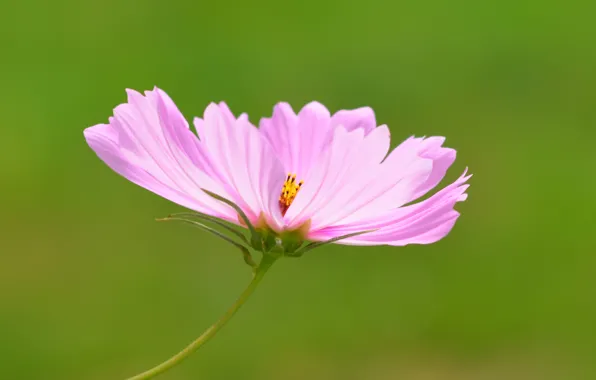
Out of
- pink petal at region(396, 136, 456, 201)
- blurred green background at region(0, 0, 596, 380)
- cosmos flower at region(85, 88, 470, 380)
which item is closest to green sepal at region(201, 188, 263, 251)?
cosmos flower at region(85, 88, 470, 380)

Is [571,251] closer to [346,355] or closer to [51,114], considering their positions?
[346,355]

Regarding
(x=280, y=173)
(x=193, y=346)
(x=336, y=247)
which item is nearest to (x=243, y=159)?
(x=280, y=173)

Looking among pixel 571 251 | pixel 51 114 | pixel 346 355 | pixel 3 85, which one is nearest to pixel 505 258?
pixel 571 251

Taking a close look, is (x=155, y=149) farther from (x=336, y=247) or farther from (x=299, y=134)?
(x=336, y=247)

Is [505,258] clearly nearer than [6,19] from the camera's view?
Yes

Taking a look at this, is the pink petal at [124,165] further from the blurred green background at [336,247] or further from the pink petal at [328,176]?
the blurred green background at [336,247]

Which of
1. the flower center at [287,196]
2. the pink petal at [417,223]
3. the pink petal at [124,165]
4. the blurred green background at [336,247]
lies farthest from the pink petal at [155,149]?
the blurred green background at [336,247]

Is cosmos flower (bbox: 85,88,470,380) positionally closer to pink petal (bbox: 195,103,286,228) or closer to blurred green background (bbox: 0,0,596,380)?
pink petal (bbox: 195,103,286,228)

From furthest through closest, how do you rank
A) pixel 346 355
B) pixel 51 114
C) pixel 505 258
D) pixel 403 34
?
pixel 403 34
pixel 51 114
pixel 505 258
pixel 346 355
